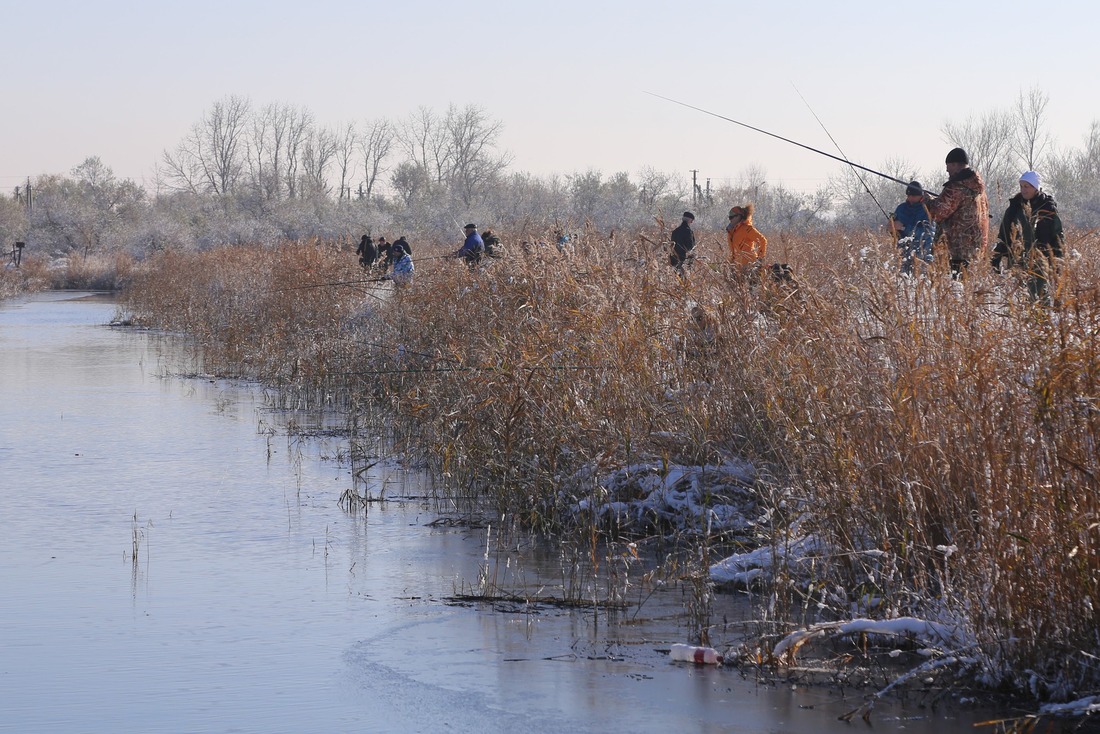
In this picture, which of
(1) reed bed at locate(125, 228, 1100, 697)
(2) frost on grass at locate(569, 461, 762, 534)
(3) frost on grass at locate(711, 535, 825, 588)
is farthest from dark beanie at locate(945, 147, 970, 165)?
(3) frost on grass at locate(711, 535, 825, 588)

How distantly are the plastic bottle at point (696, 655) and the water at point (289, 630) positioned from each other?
78 mm

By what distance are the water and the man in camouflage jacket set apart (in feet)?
13.0

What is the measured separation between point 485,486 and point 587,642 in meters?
3.33

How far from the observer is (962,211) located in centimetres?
944

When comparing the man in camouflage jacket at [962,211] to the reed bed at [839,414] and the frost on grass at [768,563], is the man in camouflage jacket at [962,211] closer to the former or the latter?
the reed bed at [839,414]

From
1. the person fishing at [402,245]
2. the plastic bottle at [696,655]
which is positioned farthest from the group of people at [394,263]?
the plastic bottle at [696,655]

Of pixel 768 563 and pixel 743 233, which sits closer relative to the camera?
pixel 768 563

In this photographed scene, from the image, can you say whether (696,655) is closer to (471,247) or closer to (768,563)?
(768,563)

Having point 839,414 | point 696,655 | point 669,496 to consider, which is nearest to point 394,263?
point 669,496

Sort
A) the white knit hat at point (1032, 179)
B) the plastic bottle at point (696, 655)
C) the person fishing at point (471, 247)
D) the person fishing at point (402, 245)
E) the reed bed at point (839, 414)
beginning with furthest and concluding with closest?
the person fishing at point (402, 245) < the person fishing at point (471, 247) < the white knit hat at point (1032, 179) < the plastic bottle at point (696, 655) < the reed bed at point (839, 414)

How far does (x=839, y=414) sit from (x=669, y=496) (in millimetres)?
2156

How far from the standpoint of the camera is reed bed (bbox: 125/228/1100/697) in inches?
180

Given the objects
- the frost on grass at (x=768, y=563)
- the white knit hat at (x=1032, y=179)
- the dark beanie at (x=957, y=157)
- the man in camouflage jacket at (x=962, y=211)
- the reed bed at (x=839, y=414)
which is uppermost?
the dark beanie at (x=957, y=157)

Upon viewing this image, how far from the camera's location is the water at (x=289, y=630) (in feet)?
16.0
